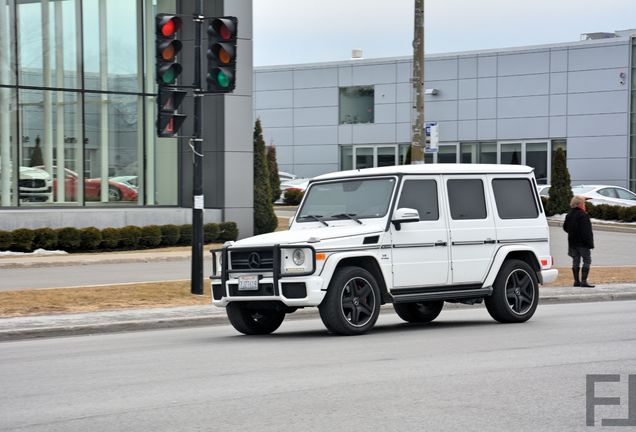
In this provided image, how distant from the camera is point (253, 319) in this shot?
48.2 feet

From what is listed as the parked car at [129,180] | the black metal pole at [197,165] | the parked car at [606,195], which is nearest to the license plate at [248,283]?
the black metal pole at [197,165]

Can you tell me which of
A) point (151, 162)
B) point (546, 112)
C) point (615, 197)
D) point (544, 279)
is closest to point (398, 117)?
point (546, 112)

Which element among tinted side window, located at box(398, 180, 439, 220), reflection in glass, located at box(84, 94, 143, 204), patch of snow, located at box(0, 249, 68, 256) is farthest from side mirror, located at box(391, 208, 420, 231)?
reflection in glass, located at box(84, 94, 143, 204)

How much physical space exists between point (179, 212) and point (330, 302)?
69.9 feet

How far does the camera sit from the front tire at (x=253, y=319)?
1446cm

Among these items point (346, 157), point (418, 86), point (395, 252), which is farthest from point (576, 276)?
point (346, 157)

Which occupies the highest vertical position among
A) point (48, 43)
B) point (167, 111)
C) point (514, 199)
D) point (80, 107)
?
point (48, 43)

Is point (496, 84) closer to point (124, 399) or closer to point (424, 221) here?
point (424, 221)

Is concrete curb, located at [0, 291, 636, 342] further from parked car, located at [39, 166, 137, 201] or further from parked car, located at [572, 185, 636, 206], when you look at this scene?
parked car, located at [572, 185, 636, 206]

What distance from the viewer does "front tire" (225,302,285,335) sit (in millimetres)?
14461

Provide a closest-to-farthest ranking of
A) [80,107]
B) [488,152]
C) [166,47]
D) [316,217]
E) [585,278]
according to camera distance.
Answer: [316,217], [166,47], [585,278], [80,107], [488,152]

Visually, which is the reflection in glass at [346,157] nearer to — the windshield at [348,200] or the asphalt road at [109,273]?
the asphalt road at [109,273]

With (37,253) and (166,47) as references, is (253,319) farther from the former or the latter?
(37,253)

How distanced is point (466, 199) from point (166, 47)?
551 cm
